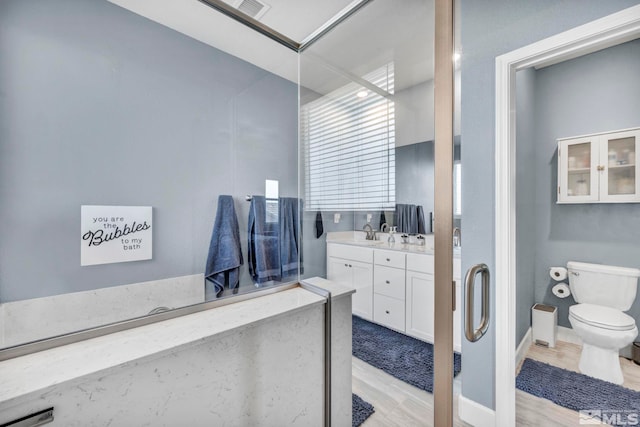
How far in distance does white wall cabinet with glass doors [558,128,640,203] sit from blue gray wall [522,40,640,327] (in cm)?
9

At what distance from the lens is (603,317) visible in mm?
1956

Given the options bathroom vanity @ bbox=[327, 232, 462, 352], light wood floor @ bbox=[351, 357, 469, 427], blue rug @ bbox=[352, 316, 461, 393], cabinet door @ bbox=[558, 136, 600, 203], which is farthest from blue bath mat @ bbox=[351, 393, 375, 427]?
cabinet door @ bbox=[558, 136, 600, 203]

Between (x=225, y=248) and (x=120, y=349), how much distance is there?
0.85m

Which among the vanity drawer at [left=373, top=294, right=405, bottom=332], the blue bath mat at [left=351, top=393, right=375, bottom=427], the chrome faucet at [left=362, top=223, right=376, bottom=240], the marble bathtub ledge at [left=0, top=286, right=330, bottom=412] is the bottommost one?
the blue bath mat at [left=351, top=393, right=375, bottom=427]

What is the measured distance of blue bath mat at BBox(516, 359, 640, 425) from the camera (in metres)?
1.62

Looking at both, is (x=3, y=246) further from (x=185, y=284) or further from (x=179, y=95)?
(x=179, y=95)

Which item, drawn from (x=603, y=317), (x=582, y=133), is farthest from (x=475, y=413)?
(x=582, y=133)

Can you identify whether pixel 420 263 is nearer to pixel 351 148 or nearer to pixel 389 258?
pixel 389 258

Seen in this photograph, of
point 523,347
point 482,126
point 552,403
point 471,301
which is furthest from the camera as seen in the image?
point 523,347

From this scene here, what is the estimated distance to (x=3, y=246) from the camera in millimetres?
960

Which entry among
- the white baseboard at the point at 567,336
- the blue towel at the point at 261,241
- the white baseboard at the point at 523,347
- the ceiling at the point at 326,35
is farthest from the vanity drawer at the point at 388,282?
the white baseboard at the point at 567,336

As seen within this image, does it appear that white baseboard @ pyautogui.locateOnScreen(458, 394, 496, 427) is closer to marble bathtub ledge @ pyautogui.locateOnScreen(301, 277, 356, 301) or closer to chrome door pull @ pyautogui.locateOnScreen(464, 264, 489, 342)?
chrome door pull @ pyautogui.locateOnScreen(464, 264, 489, 342)

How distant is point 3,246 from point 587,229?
149 inches

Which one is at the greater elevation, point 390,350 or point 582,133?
point 582,133
